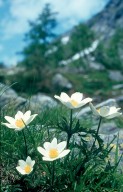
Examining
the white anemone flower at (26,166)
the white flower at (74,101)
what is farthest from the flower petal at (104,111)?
the white anemone flower at (26,166)

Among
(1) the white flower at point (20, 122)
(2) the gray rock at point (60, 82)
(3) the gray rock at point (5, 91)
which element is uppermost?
(2) the gray rock at point (60, 82)

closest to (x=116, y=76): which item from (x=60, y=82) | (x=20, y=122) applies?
(x=60, y=82)

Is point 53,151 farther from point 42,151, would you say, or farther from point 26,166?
point 26,166

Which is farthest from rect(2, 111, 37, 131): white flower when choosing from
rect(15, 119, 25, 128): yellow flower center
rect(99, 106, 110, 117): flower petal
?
rect(99, 106, 110, 117): flower petal

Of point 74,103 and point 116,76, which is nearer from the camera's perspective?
point 74,103

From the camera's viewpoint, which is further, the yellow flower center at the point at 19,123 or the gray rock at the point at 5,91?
the gray rock at the point at 5,91

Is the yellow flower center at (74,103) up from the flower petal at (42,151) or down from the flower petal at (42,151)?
up

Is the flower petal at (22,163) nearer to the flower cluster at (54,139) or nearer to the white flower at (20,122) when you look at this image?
the flower cluster at (54,139)

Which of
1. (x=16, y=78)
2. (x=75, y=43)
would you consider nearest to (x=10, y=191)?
(x=16, y=78)

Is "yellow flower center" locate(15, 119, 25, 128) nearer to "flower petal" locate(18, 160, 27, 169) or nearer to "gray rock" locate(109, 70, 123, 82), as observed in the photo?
"flower petal" locate(18, 160, 27, 169)
